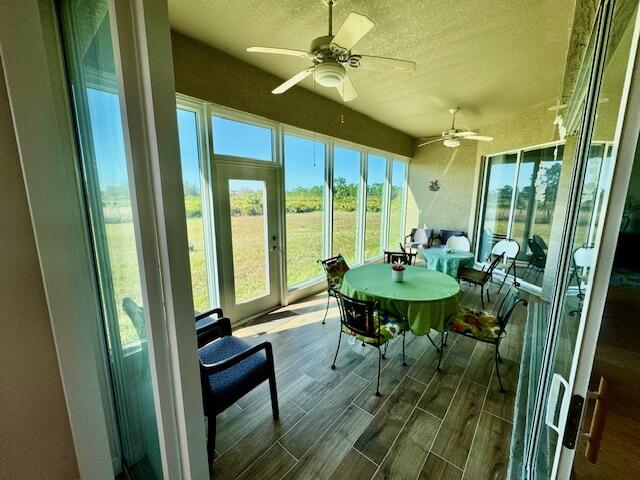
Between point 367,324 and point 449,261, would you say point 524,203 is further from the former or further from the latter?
point 367,324

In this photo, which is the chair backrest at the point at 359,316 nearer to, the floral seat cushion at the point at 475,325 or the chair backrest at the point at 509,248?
the floral seat cushion at the point at 475,325

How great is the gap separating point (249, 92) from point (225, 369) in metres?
2.82

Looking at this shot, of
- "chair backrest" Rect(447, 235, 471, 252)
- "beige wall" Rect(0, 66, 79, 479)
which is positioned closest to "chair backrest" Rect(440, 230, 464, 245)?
A: "chair backrest" Rect(447, 235, 471, 252)

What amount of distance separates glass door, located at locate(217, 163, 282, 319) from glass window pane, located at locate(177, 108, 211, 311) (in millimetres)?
200

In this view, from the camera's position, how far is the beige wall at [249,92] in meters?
2.40

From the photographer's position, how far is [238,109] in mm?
2822

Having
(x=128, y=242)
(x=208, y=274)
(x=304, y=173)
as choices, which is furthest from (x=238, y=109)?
(x=128, y=242)

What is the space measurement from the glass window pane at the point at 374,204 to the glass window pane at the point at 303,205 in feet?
4.83

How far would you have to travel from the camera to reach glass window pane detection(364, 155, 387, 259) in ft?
17.8

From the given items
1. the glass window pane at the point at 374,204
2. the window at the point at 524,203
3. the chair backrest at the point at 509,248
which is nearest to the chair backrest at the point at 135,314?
the glass window pane at the point at 374,204

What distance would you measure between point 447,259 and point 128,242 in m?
3.93

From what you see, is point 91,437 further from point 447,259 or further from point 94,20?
point 447,259

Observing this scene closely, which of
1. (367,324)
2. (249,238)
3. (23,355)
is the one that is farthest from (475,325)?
(23,355)

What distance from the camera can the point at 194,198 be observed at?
8.87 ft
